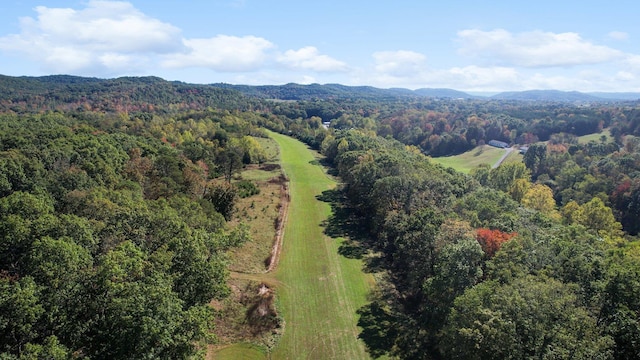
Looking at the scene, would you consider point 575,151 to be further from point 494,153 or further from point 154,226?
point 154,226

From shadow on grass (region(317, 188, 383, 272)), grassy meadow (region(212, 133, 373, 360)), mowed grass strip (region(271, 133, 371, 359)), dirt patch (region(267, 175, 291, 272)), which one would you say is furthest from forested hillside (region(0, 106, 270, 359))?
shadow on grass (region(317, 188, 383, 272))

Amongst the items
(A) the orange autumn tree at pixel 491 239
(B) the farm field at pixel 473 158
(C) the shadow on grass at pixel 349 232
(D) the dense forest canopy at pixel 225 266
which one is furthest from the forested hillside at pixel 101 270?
(B) the farm field at pixel 473 158

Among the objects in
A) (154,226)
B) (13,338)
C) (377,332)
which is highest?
(154,226)

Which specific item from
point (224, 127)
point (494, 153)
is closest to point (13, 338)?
point (224, 127)

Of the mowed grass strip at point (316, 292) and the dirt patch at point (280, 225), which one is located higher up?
the dirt patch at point (280, 225)

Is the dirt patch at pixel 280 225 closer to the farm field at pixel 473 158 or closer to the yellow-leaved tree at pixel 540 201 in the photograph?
the yellow-leaved tree at pixel 540 201

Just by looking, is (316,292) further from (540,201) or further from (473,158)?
(473,158)
